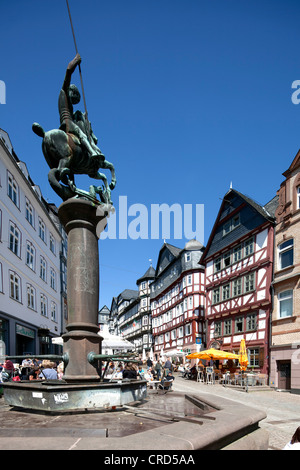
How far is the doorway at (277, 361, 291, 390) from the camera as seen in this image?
69.8ft

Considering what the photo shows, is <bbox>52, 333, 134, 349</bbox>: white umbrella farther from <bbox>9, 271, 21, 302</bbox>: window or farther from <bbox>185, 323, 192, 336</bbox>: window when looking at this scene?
<bbox>185, 323, 192, 336</bbox>: window

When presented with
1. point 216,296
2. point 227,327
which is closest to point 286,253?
point 227,327

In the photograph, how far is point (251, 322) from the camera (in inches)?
1023

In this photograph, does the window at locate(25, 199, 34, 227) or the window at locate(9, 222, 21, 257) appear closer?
the window at locate(9, 222, 21, 257)

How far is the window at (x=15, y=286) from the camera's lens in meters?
20.5

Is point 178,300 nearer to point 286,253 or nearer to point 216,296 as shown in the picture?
point 216,296

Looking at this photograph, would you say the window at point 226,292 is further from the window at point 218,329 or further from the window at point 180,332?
the window at point 180,332

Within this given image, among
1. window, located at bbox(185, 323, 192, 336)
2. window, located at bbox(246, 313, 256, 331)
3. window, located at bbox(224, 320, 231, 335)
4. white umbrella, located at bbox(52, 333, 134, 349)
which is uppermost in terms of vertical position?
white umbrella, located at bbox(52, 333, 134, 349)

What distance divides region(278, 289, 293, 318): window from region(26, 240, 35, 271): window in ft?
52.1

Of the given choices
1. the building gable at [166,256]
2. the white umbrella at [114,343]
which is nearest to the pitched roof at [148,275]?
the building gable at [166,256]

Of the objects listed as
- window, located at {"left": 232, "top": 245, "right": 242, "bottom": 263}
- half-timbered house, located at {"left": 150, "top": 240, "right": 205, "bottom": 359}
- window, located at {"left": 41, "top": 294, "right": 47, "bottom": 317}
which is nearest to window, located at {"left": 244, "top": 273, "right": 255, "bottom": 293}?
window, located at {"left": 232, "top": 245, "right": 242, "bottom": 263}

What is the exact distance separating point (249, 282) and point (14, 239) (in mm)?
16010

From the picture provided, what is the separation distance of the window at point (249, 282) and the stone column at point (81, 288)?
21.2 metres

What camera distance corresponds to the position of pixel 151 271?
67562 mm
